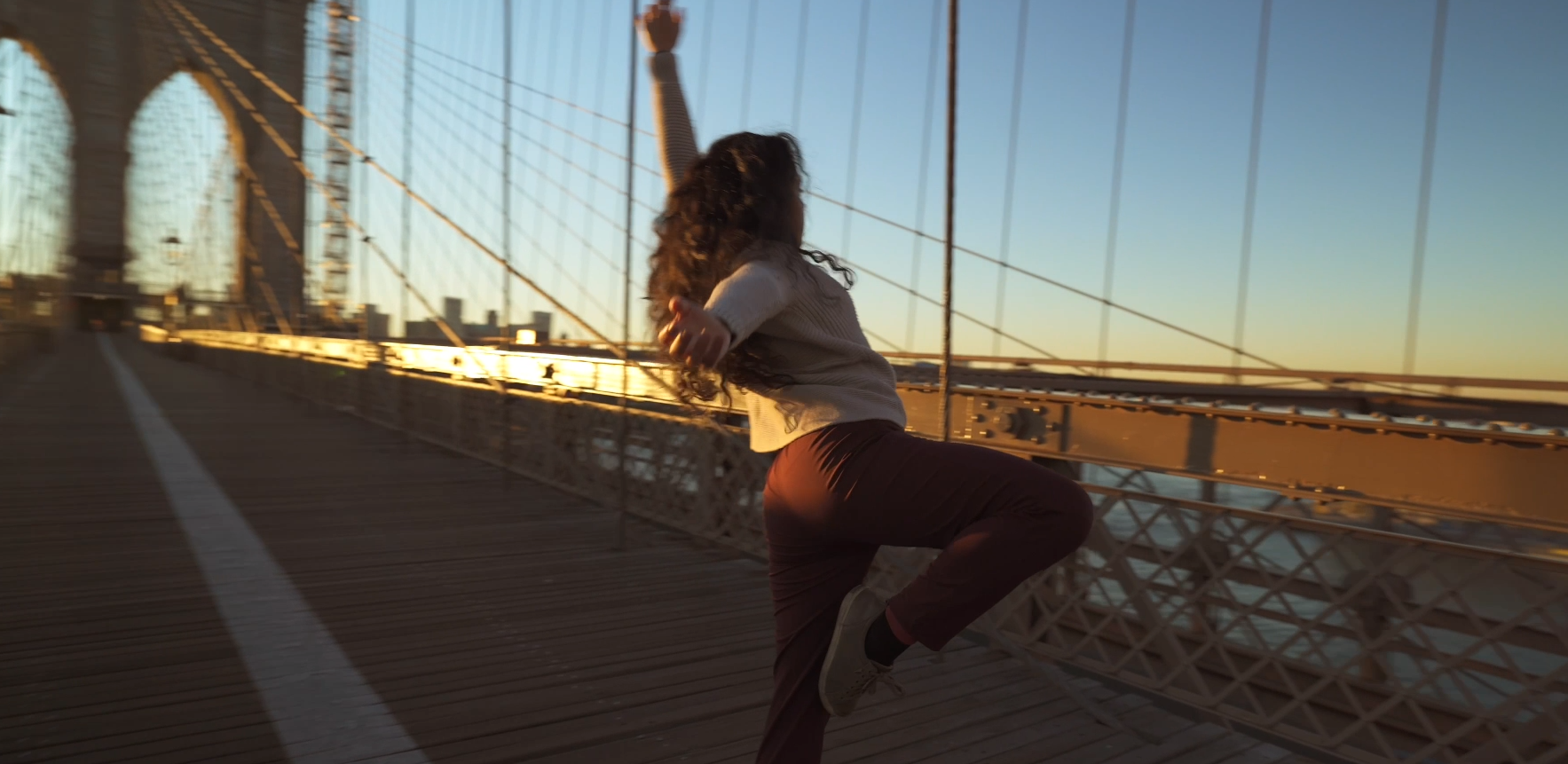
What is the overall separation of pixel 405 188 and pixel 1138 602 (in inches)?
262

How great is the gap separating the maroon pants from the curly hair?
132mm

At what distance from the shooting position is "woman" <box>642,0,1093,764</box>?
1.26 metres

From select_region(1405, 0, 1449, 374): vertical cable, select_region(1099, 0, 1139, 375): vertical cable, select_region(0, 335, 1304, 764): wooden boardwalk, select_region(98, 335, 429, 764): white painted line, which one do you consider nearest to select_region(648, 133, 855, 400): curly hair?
select_region(0, 335, 1304, 764): wooden boardwalk

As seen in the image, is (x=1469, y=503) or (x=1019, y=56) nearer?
(x=1469, y=503)

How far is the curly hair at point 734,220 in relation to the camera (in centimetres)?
136

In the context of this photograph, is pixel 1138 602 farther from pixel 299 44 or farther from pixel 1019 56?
pixel 299 44

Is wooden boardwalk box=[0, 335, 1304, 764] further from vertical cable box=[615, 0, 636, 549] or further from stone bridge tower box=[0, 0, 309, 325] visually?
stone bridge tower box=[0, 0, 309, 325]

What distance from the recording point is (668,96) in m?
1.75

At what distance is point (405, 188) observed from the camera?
25.5ft

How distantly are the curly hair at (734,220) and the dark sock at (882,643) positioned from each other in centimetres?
33

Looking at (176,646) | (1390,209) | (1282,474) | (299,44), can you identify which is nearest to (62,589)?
(176,646)

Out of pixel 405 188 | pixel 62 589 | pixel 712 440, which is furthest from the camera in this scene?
pixel 405 188

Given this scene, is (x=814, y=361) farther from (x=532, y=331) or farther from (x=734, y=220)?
(x=532, y=331)

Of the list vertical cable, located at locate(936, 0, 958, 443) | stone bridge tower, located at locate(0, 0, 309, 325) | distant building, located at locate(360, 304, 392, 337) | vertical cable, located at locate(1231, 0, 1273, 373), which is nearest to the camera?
vertical cable, located at locate(936, 0, 958, 443)
